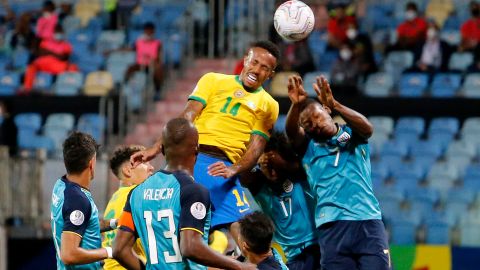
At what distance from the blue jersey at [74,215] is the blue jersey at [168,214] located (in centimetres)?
92

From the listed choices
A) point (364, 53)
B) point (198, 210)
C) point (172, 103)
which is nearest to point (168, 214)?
point (198, 210)

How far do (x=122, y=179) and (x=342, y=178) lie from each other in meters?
1.98

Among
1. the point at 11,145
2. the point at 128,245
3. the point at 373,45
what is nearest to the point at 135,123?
the point at 11,145

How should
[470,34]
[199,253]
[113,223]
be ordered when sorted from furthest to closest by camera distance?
1. [470,34]
2. [113,223]
3. [199,253]

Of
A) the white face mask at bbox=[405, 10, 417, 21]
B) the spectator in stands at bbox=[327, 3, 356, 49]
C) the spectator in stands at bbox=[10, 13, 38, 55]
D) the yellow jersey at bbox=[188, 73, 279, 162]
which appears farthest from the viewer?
the spectator in stands at bbox=[10, 13, 38, 55]

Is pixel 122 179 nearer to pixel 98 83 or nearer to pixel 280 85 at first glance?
pixel 280 85

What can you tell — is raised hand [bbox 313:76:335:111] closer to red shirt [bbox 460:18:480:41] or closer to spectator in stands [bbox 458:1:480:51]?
spectator in stands [bbox 458:1:480:51]

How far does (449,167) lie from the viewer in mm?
17359

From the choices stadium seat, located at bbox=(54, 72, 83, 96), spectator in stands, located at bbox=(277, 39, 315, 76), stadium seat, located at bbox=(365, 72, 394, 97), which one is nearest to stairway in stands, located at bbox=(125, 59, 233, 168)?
spectator in stands, located at bbox=(277, 39, 315, 76)

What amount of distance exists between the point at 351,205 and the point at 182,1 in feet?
47.5

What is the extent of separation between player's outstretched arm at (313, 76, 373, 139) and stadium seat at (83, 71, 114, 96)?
1099cm

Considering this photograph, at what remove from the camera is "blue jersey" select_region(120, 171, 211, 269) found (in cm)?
717

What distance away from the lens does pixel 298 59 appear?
1911 cm

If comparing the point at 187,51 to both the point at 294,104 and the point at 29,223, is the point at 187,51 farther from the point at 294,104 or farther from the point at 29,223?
the point at 294,104
